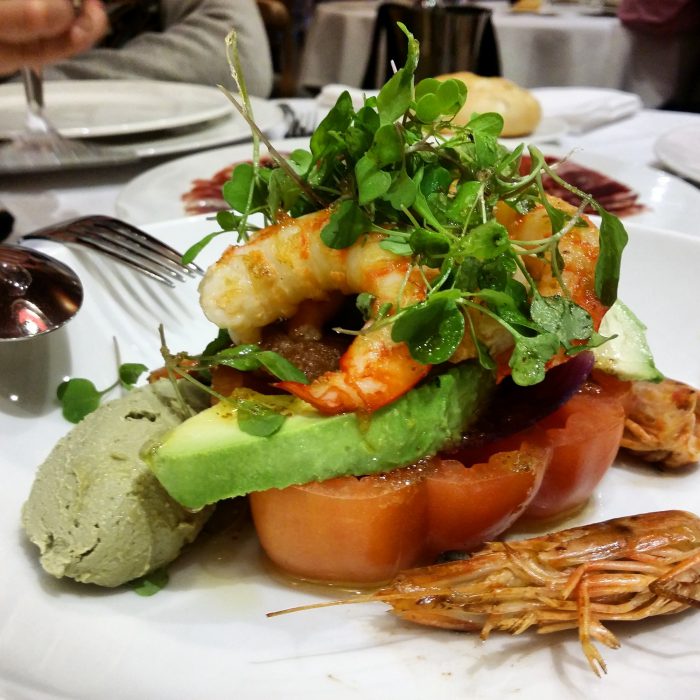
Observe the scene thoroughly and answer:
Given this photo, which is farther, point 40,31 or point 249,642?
point 40,31

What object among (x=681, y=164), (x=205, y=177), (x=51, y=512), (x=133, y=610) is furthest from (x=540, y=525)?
(x=681, y=164)

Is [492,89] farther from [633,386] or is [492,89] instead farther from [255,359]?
[255,359]

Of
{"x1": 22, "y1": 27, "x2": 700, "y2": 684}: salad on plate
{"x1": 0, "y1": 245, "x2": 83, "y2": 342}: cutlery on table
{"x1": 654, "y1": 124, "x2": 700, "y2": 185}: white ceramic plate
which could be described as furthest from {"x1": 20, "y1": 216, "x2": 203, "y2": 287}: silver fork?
{"x1": 654, "y1": 124, "x2": 700, "y2": 185}: white ceramic plate

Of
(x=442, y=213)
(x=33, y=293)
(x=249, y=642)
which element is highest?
(x=442, y=213)

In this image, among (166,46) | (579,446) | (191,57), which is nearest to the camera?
(579,446)

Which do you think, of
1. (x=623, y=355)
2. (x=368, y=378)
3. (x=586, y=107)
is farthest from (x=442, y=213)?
(x=586, y=107)

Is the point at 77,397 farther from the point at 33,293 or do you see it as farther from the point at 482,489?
the point at 482,489

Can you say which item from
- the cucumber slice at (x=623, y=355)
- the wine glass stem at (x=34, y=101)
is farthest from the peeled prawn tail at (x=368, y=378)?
the wine glass stem at (x=34, y=101)
